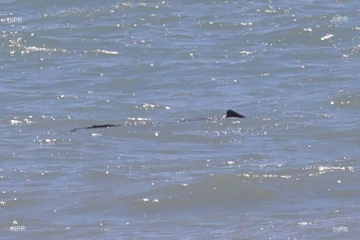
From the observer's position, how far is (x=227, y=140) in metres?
7.94

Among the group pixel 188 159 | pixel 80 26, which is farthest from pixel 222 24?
pixel 188 159

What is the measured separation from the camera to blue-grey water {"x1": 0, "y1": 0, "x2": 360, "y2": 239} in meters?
6.07

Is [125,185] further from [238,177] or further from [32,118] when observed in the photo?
[32,118]

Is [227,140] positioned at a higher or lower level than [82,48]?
lower

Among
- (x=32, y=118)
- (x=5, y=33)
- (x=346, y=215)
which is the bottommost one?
(x=346, y=215)

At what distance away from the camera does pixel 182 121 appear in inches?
344

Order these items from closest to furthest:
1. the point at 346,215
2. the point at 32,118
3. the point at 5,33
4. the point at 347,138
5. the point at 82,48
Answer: the point at 346,215 → the point at 347,138 → the point at 32,118 → the point at 82,48 → the point at 5,33

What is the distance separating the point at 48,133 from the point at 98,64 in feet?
11.5

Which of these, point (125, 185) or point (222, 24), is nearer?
point (125, 185)

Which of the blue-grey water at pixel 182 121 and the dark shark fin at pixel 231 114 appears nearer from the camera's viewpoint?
the blue-grey water at pixel 182 121

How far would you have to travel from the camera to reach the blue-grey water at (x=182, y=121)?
6.07 metres

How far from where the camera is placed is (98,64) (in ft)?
38.6

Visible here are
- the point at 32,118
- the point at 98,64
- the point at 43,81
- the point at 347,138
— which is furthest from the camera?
the point at 98,64

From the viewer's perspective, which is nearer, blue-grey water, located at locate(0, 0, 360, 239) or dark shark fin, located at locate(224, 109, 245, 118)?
blue-grey water, located at locate(0, 0, 360, 239)
